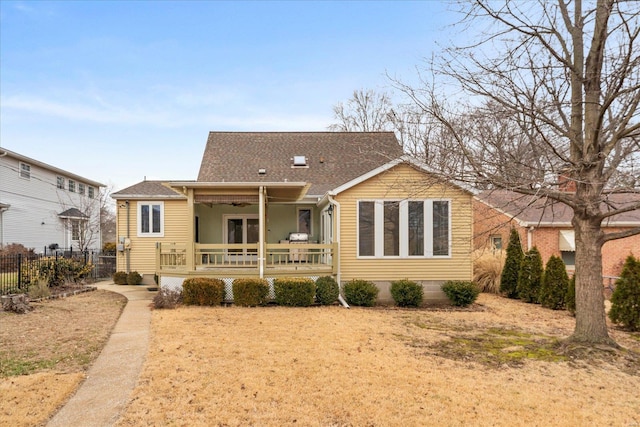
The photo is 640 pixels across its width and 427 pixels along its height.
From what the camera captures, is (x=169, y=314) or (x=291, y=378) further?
(x=169, y=314)

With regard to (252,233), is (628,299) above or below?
below

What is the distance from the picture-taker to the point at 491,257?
47.3ft

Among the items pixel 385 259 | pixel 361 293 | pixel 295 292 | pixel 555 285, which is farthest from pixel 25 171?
pixel 555 285

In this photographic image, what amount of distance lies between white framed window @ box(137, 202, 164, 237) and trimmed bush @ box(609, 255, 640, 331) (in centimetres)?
1525

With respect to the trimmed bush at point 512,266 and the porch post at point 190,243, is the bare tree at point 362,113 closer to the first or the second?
the trimmed bush at point 512,266

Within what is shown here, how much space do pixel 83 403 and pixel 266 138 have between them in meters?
15.8

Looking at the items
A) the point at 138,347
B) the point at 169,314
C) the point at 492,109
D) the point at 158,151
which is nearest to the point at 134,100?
the point at 158,151

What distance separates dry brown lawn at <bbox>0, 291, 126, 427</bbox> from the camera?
4102 millimetres

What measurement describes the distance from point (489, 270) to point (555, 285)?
10.7ft

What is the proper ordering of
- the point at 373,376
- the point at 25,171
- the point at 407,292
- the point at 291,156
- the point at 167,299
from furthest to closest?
the point at 25,171
the point at 291,156
the point at 407,292
the point at 167,299
the point at 373,376

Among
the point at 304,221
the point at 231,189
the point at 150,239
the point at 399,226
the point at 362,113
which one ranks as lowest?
the point at 150,239

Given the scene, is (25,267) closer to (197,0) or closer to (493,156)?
(197,0)

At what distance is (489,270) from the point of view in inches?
569

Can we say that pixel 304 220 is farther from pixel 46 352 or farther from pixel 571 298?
pixel 46 352
